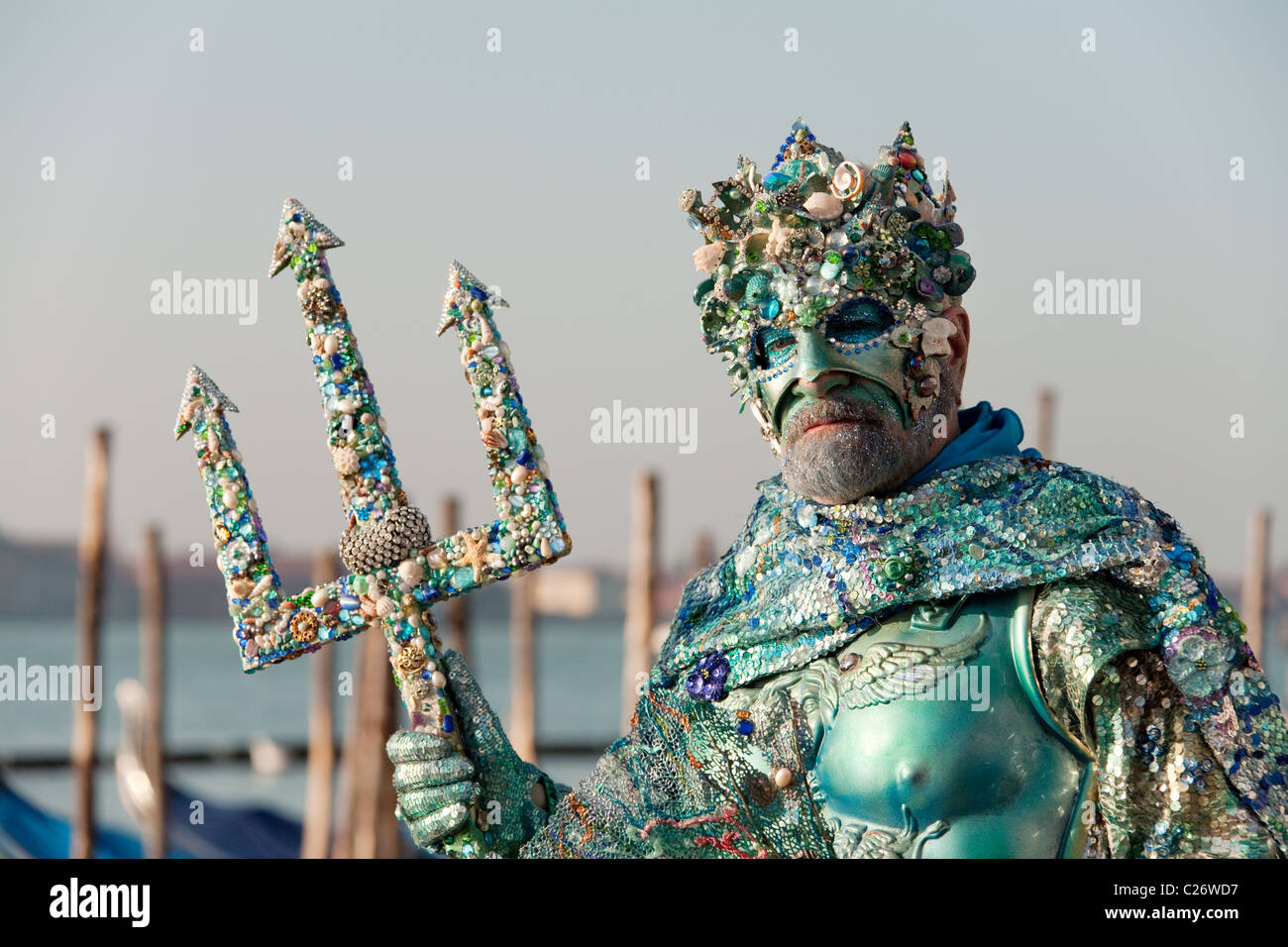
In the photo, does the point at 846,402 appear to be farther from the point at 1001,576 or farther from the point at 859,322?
the point at 1001,576

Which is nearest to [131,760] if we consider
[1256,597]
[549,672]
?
[1256,597]

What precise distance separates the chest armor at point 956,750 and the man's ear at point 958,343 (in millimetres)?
496

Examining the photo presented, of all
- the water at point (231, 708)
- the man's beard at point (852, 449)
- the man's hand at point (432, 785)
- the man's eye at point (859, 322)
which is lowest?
the water at point (231, 708)

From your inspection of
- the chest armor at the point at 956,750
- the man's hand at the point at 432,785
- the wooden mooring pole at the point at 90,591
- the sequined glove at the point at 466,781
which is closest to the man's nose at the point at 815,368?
the chest armor at the point at 956,750

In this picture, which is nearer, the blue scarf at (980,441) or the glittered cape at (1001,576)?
the glittered cape at (1001,576)

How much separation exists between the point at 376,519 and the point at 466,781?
58 centimetres

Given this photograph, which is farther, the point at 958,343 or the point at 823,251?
the point at 958,343

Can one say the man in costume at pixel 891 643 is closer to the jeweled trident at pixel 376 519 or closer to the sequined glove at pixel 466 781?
the sequined glove at pixel 466 781

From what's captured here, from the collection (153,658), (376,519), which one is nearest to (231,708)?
(153,658)

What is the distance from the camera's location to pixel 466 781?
11.7 ft

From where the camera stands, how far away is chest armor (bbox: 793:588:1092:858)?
124 inches

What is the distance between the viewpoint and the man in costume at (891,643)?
3.13 meters
